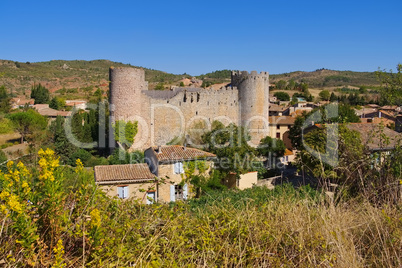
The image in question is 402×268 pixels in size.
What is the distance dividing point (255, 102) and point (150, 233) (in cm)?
2403

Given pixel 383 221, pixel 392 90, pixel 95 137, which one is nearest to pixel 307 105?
pixel 95 137

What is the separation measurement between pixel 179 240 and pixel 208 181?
524 inches

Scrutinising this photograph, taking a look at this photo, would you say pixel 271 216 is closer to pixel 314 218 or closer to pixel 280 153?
pixel 314 218

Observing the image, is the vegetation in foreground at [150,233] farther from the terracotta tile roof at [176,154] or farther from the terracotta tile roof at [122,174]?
the terracotta tile roof at [176,154]

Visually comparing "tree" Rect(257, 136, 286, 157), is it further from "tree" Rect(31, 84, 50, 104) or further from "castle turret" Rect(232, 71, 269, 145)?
"tree" Rect(31, 84, 50, 104)

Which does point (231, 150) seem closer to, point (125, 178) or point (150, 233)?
point (125, 178)

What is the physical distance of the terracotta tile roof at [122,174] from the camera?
14244mm

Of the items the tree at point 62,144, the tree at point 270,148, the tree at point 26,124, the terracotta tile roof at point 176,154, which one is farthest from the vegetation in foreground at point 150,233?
the tree at point 26,124

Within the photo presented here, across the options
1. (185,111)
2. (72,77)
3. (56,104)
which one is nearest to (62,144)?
(185,111)

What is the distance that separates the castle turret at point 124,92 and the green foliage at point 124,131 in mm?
416

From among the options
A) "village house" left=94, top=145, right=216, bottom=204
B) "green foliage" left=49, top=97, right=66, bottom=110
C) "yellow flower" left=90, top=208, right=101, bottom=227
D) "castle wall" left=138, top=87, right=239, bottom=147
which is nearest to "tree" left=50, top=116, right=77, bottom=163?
"castle wall" left=138, top=87, right=239, bottom=147

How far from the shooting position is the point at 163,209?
3416 millimetres

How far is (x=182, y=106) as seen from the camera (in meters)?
26.3

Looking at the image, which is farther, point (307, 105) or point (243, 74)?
point (307, 105)
